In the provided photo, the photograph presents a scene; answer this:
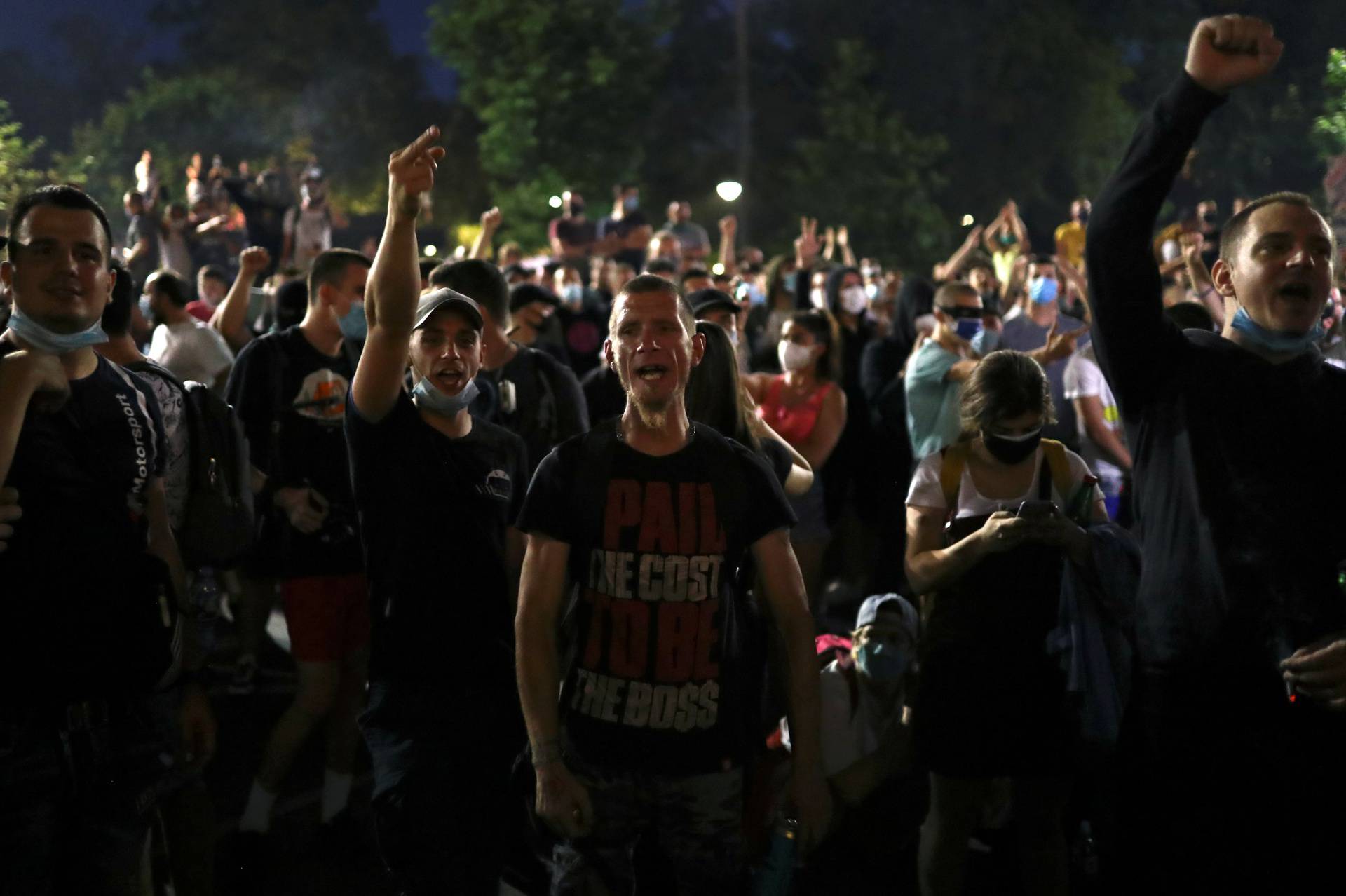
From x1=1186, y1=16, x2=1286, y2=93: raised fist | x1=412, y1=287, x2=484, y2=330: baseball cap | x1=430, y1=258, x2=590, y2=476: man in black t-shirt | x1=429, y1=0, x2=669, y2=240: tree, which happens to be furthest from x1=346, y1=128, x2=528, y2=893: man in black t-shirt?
x1=429, y1=0, x2=669, y2=240: tree

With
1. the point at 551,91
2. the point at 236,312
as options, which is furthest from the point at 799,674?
the point at 551,91

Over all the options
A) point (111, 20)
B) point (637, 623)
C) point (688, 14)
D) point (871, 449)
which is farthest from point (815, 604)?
point (111, 20)

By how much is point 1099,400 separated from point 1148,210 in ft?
14.6

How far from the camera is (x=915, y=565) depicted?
4426 mm

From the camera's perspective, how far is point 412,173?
351cm

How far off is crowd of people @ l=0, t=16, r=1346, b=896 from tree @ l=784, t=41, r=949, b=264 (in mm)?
39606

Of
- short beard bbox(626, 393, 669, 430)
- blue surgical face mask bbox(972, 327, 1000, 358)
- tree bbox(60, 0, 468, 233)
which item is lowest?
short beard bbox(626, 393, 669, 430)

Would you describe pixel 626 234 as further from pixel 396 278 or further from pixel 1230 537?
pixel 1230 537

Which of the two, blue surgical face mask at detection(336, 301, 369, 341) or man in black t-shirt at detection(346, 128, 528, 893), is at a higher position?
blue surgical face mask at detection(336, 301, 369, 341)

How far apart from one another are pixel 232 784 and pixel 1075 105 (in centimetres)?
4589

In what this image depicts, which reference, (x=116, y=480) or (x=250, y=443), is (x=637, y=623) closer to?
(x=116, y=480)

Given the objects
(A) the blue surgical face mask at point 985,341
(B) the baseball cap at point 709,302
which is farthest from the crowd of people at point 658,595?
(A) the blue surgical face mask at point 985,341

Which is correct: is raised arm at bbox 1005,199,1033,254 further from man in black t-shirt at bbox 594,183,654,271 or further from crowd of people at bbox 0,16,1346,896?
crowd of people at bbox 0,16,1346,896

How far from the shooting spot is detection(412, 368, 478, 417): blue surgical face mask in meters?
4.16
